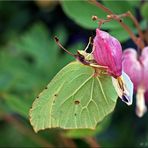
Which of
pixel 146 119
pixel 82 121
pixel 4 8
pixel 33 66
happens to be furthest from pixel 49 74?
pixel 82 121

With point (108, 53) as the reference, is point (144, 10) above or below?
below

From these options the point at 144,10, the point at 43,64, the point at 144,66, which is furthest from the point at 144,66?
the point at 43,64

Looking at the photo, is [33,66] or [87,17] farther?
[33,66]

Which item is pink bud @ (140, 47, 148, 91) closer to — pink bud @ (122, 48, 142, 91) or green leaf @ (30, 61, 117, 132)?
pink bud @ (122, 48, 142, 91)

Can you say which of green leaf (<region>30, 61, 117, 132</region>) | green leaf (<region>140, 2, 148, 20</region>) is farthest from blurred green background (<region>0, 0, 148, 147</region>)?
green leaf (<region>30, 61, 117, 132</region>)

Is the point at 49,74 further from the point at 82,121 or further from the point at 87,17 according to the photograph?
the point at 82,121

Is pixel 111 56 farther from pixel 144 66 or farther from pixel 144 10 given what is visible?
pixel 144 10

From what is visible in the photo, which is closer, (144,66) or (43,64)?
(144,66)

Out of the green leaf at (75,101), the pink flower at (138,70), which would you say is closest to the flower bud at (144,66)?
the pink flower at (138,70)
